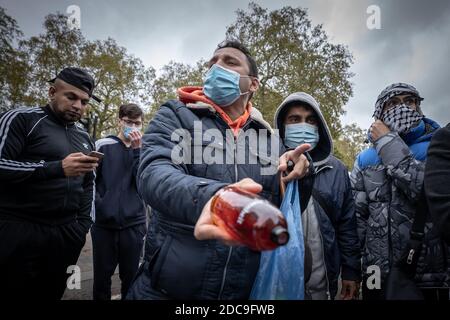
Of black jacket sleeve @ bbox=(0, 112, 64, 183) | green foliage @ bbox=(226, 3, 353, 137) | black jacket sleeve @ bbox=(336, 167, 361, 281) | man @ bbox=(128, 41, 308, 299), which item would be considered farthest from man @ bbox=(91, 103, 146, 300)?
green foliage @ bbox=(226, 3, 353, 137)

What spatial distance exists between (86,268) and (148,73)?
20689mm

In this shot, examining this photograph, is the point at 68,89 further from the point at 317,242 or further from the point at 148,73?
the point at 148,73

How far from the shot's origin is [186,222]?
55.2 inches

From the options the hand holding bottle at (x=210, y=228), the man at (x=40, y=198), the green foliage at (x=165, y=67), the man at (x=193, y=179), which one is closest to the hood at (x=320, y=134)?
the man at (x=193, y=179)

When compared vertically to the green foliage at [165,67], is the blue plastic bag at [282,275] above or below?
below

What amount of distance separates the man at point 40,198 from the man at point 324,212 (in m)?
1.82

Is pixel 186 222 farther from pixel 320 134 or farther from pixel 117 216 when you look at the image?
pixel 117 216

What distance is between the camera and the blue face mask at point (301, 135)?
2432mm

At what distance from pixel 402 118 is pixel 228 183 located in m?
1.79

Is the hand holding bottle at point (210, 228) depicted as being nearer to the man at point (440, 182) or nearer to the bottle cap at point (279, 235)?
the bottle cap at point (279, 235)

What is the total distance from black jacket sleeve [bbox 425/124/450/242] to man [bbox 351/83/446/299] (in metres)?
0.41

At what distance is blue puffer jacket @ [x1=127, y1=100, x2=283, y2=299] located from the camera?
1255mm
